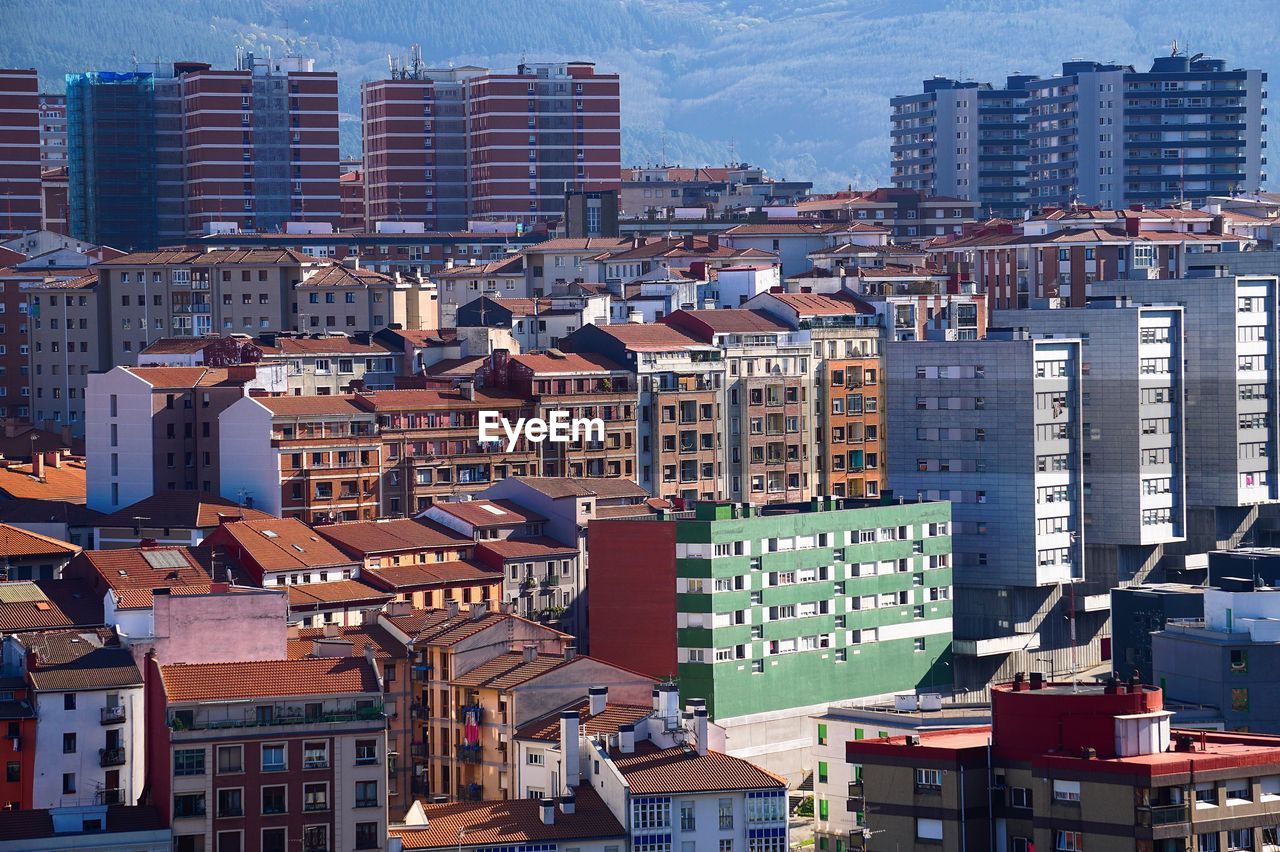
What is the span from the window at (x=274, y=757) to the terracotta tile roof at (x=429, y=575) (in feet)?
95.8

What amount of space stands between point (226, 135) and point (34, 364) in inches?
1661

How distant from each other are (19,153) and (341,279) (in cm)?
5418

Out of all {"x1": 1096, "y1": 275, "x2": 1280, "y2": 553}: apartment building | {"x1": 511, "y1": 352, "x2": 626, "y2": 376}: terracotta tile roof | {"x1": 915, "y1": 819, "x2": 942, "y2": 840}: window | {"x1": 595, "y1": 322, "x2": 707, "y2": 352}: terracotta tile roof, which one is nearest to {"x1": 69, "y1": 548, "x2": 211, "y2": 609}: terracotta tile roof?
{"x1": 511, "y1": 352, "x2": 626, "y2": 376}: terracotta tile roof

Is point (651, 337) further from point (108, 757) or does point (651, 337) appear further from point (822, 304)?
point (108, 757)

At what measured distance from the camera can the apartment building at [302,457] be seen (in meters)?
106

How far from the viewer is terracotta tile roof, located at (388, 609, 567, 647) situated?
81438 mm

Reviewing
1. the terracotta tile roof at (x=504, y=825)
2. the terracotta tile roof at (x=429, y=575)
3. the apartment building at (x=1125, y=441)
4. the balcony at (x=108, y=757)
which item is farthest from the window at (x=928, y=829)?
the apartment building at (x=1125, y=441)

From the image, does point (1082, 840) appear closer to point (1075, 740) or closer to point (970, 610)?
point (1075, 740)

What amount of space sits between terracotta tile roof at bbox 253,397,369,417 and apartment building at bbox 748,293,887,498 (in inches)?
871

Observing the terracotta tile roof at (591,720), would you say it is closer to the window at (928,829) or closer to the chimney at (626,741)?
the chimney at (626,741)

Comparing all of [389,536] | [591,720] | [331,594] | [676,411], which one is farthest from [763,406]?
[591,720]

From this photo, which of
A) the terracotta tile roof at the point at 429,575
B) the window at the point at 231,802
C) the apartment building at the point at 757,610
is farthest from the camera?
the terracotta tile roof at the point at 429,575

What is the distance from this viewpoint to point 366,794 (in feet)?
206

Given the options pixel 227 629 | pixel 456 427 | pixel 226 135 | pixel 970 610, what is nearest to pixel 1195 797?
pixel 227 629
